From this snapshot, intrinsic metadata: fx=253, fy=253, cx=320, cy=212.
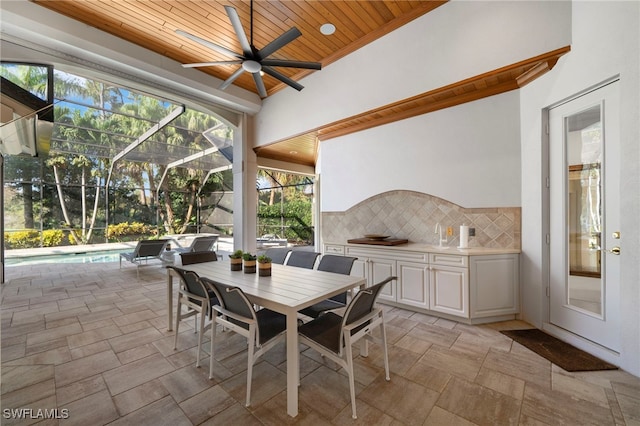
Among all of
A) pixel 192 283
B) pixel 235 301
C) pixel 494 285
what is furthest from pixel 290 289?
pixel 494 285

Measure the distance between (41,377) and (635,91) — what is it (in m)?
5.19

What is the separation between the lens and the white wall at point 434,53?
2.56 metres

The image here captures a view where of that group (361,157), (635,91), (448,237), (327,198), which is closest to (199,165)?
(327,198)

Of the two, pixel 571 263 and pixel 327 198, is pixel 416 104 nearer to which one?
pixel 327 198

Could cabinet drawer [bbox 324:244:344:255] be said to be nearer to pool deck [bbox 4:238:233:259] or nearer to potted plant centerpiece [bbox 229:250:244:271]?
potted plant centerpiece [bbox 229:250:244:271]

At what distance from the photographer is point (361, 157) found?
14.2 ft

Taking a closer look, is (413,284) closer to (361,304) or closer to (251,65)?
(361,304)

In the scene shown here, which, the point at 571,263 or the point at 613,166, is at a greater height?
the point at 613,166

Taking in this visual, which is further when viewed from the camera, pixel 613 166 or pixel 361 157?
pixel 361 157

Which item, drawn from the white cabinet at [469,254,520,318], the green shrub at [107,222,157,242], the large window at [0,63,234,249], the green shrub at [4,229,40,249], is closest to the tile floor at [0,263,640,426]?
the white cabinet at [469,254,520,318]

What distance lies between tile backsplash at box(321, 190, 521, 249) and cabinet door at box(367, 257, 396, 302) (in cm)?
65

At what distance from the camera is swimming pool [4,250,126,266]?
7.16 m

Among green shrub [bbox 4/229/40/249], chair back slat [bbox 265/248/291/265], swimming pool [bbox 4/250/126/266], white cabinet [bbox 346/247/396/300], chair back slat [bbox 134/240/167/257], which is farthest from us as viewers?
green shrub [bbox 4/229/40/249]

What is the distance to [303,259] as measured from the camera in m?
2.98
